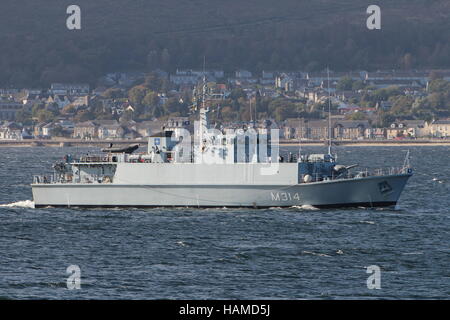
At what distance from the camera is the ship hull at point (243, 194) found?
5684cm

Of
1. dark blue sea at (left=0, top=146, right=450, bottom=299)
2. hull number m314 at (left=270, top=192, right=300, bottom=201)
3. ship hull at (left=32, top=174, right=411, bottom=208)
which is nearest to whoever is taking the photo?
dark blue sea at (left=0, top=146, right=450, bottom=299)

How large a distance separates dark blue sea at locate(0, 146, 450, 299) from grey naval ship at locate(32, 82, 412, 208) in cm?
66

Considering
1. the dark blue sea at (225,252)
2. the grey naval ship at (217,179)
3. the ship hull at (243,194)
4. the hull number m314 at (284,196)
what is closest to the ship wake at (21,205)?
the dark blue sea at (225,252)

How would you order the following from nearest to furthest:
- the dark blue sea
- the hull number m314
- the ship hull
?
the dark blue sea → the ship hull → the hull number m314

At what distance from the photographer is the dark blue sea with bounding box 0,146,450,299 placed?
3609 cm

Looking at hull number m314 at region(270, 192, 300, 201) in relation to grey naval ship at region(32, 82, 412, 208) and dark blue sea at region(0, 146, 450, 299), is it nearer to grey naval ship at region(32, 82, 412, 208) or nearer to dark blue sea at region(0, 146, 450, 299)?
grey naval ship at region(32, 82, 412, 208)

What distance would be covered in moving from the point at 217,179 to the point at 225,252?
43.2 ft

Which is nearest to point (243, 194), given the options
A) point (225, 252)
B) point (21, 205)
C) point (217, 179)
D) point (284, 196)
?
point (217, 179)

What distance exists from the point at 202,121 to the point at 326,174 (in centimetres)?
748

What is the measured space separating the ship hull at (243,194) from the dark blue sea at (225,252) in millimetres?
517

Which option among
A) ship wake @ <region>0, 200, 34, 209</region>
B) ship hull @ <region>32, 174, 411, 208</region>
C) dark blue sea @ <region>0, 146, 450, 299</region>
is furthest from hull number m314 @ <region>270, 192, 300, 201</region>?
ship wake @ <region>0, 200, 34, 209</region>
